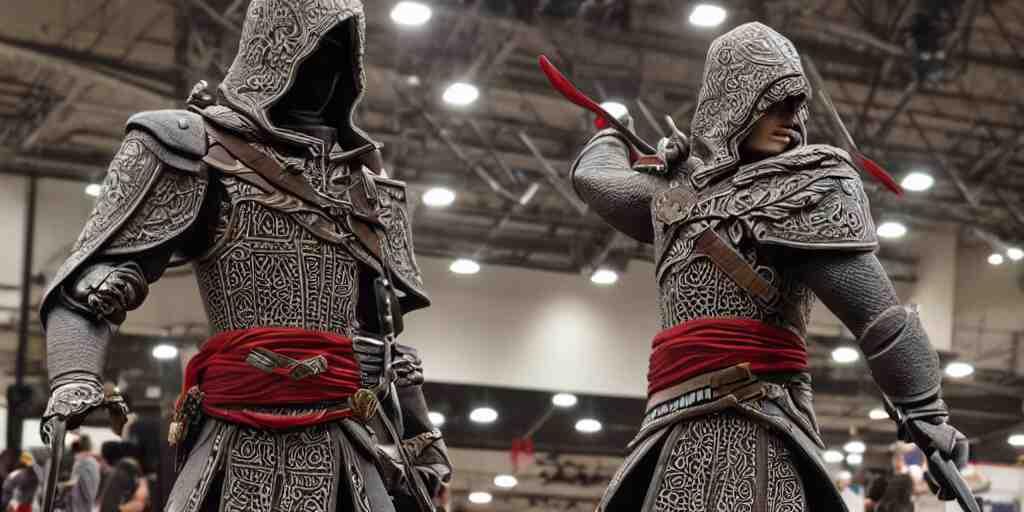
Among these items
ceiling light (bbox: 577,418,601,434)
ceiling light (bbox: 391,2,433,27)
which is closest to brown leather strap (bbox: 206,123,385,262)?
ceiling light (bbox: 391,2,433,27)

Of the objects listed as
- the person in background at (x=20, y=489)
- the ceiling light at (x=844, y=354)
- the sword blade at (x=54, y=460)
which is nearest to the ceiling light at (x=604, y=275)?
→ the ceiling light at (x=844, y=354)

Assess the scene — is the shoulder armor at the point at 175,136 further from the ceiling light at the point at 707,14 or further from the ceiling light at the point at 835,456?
the ceiling light at the point at 835,456

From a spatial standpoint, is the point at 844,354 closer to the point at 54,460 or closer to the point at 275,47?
the point at 275,47

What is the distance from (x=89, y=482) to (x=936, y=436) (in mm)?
7028

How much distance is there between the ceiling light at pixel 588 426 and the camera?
20.7 m

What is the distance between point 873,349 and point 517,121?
42.8ft

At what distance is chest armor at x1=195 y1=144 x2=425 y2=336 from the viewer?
176 inches

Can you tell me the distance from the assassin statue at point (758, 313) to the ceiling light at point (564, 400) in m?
15.1

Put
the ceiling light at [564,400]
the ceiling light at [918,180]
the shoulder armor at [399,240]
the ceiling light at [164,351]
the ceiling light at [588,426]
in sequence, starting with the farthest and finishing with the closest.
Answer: the ceiling light at [588,426] < the ceiling light at [564,400] < the ceiling light at [918,180] < the ceiling light at [164,351] < the shoulder armor at [399,240]

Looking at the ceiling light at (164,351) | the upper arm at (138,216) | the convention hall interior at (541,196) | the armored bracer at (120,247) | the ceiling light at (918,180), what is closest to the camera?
the armored bracer at (120,247)

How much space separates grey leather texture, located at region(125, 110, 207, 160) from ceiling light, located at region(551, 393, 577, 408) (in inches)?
613

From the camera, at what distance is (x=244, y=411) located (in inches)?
172

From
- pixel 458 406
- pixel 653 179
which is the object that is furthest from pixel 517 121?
pixel 653 179

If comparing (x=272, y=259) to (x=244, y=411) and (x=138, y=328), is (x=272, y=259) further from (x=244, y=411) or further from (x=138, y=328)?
(x=138, y=328)
